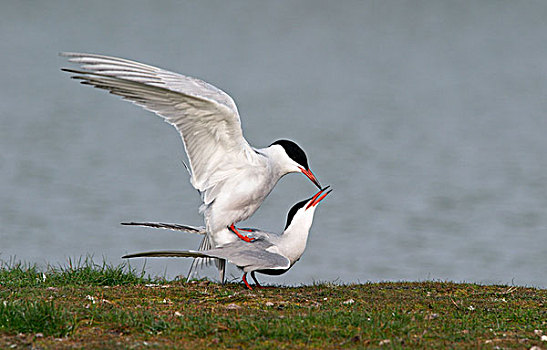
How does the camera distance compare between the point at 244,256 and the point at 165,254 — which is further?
the point at 244,256

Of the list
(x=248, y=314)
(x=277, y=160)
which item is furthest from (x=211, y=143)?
(x=248, y=314)

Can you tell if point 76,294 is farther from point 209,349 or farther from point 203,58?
point 203,58

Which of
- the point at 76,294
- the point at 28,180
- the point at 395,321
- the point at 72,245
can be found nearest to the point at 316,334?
the point at 395,321

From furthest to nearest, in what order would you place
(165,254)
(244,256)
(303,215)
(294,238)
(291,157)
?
(291,157), (303,215), (294,238), (244,256), (165,254)

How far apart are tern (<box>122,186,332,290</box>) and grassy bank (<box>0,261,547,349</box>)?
23cm

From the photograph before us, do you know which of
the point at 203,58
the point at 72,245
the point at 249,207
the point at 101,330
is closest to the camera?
the point at 101,330

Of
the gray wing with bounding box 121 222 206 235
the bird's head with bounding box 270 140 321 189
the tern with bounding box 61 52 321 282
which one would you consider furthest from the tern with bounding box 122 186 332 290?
the bird's head with bounding box 270 140 321 189

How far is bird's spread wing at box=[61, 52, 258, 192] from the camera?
22.6ft

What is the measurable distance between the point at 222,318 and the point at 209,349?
2.03 feet

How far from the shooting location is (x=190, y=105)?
23.8 ft

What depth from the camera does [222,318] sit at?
5590 millimetres

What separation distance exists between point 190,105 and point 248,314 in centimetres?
221

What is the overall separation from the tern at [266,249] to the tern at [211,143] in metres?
0.22

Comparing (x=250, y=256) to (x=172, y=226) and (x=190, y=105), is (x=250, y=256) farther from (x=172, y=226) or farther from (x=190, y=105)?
(x=190, y=105)
